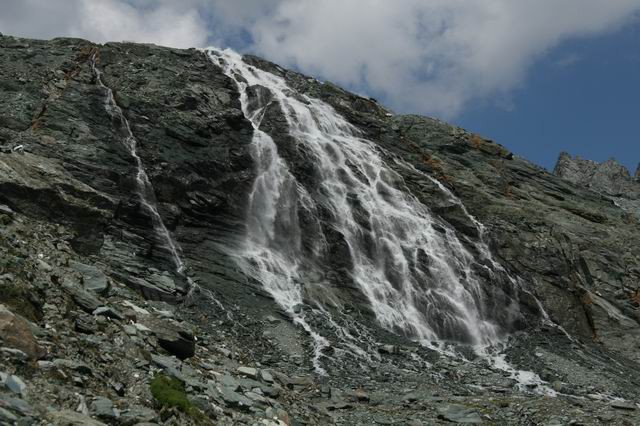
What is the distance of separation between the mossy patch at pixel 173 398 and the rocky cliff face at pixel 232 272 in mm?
53

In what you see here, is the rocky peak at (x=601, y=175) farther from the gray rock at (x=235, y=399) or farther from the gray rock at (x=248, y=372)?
the gray rock at (x=235, y=399)

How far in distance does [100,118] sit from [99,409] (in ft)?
113

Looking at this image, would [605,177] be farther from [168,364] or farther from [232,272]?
[168,364]

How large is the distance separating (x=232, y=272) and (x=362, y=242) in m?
11.1

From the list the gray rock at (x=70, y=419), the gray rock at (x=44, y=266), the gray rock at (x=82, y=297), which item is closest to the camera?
the gray rock at (x=70, y=419)

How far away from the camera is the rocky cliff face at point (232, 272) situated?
53.3ft

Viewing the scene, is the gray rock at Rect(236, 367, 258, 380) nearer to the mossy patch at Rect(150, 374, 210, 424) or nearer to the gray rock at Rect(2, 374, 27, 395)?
the mossy patch at Rect(150, 374, 210, 424)

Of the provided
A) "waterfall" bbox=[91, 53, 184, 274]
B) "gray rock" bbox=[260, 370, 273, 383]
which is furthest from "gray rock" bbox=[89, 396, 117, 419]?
"waterfall" bbox=[91, 53, 184, 274]

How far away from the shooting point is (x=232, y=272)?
36000 millimetres

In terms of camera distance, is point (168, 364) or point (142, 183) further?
point (142, 183)

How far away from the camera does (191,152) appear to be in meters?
44.3

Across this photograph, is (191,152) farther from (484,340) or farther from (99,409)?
(99,409)

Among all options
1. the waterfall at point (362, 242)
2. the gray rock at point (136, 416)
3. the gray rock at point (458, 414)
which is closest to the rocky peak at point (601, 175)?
the waterfall at point (362, 242)

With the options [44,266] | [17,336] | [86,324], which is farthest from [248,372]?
[17,336]
